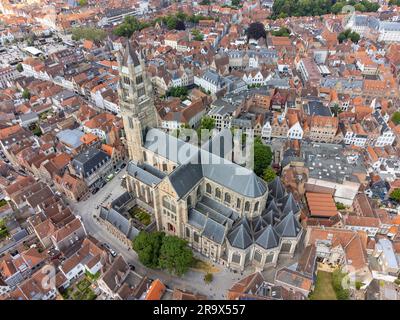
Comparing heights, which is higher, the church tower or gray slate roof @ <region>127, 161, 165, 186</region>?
the church tower

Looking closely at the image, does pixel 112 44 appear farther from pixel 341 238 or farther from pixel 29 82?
pixel 341 238

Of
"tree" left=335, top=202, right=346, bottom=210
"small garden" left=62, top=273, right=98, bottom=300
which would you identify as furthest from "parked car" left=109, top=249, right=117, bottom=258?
"tree" left=335, top=202, right=346, bottom=210

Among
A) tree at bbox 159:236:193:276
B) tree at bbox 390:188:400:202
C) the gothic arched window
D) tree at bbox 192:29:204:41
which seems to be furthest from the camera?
tree at bbox 192:29:204:41

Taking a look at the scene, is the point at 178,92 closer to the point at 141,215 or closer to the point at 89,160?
the point at 89,160

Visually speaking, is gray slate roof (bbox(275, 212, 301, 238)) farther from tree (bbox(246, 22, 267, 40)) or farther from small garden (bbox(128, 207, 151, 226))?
tree (bbox(246, 22, 267, 40))

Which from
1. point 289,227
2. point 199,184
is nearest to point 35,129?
point 199,184

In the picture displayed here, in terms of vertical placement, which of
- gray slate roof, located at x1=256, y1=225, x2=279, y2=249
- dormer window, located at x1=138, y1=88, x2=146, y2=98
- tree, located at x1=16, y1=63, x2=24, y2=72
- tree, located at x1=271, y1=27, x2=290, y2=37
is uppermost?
dormer window, located at x1=138, y1=88, x2=146, y2=98

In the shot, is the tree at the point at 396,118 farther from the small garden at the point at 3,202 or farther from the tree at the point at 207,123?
the small garden at the point at 3,202
